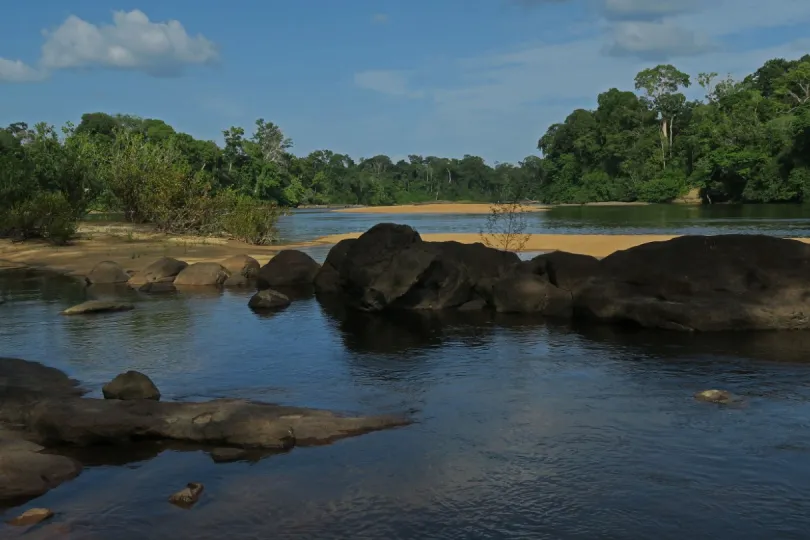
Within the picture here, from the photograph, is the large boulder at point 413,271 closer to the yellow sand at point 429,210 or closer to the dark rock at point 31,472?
the dark rock at point 31,472

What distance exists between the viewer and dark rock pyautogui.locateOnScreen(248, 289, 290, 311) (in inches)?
780

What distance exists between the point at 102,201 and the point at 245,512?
159 ft

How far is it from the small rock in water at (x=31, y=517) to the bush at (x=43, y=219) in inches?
1315

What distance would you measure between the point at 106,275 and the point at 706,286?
64.5 ft

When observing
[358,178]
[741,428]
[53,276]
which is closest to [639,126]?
[358,178]

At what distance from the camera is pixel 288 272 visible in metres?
24.9

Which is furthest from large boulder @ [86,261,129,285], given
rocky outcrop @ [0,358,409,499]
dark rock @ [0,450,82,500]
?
dark rock @ [0,450,82,500]

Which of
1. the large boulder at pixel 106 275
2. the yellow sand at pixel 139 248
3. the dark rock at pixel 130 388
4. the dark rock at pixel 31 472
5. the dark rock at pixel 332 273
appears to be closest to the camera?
the dark rock at pixel 31 472

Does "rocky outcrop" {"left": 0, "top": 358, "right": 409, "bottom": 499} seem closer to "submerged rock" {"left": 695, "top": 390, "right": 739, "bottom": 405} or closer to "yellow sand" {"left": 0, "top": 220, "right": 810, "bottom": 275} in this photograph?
"submerged rock" {"left": 695, "top": 390, "right": 739, "bottom": 405}

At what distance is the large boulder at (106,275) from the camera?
84.1 ft

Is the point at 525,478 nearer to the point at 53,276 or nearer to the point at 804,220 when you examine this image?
the point at 53,276

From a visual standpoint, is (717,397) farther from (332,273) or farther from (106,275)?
(106,275)

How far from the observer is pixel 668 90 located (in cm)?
12525

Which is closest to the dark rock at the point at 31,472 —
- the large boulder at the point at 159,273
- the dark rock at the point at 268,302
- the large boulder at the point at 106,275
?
the dark rock at the point at 268,302
